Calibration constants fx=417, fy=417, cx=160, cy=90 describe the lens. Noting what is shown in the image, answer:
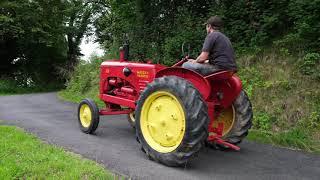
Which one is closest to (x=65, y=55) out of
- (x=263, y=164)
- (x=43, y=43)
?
(x=43, y=43)

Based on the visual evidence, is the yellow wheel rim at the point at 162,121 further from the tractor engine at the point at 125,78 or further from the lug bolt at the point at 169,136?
the tractor engine at the point at 125,78

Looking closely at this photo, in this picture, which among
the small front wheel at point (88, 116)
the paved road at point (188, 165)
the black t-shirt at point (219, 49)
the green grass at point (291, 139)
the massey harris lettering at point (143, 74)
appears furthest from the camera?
the small front wheel at point (88, 116)

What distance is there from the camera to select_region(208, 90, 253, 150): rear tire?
6637 millimetres

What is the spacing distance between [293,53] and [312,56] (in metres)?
0.87

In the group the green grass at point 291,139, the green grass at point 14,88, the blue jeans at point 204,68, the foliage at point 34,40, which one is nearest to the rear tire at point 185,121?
the blue jeans at point 204,68

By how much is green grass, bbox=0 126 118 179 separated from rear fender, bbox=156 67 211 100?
174 cm

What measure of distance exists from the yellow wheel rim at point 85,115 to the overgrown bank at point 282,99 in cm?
304

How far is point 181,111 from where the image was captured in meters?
5.63

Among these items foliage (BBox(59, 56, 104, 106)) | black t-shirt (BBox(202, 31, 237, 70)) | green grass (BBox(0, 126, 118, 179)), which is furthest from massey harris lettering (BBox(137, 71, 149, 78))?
foliage (BBox(59, 56, 104, 106))

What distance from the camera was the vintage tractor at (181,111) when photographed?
5422 mm

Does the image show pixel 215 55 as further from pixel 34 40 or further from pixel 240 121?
pixel 34 40

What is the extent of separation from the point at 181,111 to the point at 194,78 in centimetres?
57

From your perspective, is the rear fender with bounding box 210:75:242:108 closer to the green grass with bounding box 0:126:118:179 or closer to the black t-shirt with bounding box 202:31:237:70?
the black t-shirt with bounding box 202:31:237:70

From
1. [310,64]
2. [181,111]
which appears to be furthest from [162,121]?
[310,64]
